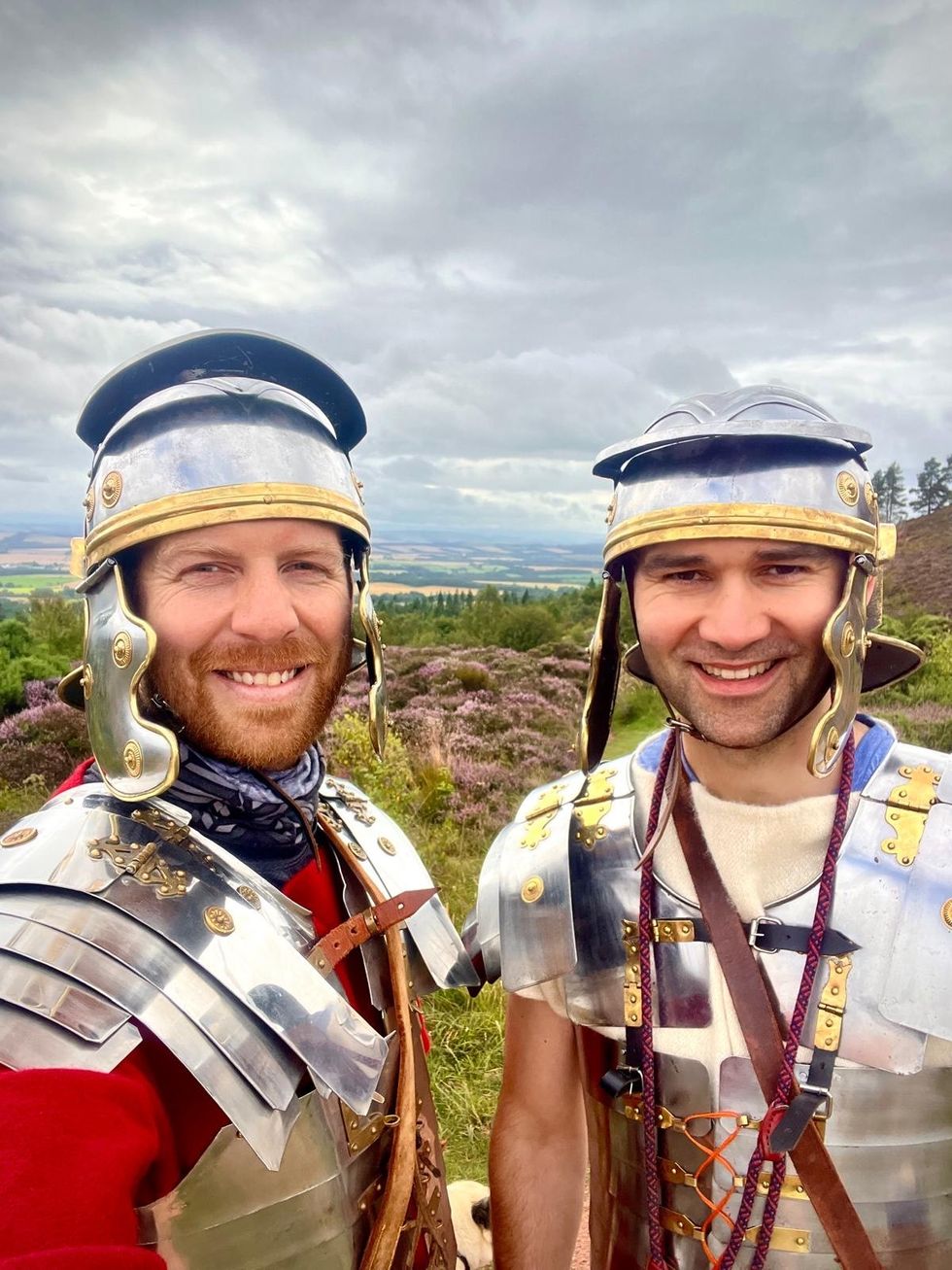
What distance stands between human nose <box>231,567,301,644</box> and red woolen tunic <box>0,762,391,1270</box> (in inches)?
33.8

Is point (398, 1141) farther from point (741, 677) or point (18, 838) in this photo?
point (741, 677)

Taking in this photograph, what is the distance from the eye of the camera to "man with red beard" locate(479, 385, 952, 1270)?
1.96 meters

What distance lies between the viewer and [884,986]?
6.51 ft

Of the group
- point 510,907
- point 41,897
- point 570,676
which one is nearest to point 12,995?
point 41,897

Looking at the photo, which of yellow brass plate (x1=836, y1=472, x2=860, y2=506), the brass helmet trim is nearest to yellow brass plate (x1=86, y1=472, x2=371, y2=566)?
the brass helmet trim

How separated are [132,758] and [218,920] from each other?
1.35 ft

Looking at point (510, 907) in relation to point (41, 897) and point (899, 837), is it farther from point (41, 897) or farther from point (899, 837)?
point (41, 897)

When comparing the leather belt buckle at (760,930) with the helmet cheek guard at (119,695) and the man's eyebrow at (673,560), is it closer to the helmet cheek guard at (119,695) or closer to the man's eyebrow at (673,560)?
the man's eyebrow at (673,560)

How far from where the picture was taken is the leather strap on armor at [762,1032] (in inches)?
75.4

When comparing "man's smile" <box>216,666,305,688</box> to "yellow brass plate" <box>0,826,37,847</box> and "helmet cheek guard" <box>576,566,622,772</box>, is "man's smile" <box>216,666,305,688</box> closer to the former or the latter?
"yellow brass plate" <box>0,826,37,847</box>

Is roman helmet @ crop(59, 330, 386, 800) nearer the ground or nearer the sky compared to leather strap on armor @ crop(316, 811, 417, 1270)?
nearer the sky

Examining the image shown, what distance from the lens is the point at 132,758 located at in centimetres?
192

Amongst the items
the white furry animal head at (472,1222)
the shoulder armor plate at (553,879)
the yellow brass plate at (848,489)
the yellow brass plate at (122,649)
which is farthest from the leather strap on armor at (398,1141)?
the white furry animal head at (472,1222)

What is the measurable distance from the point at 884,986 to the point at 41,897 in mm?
1803
